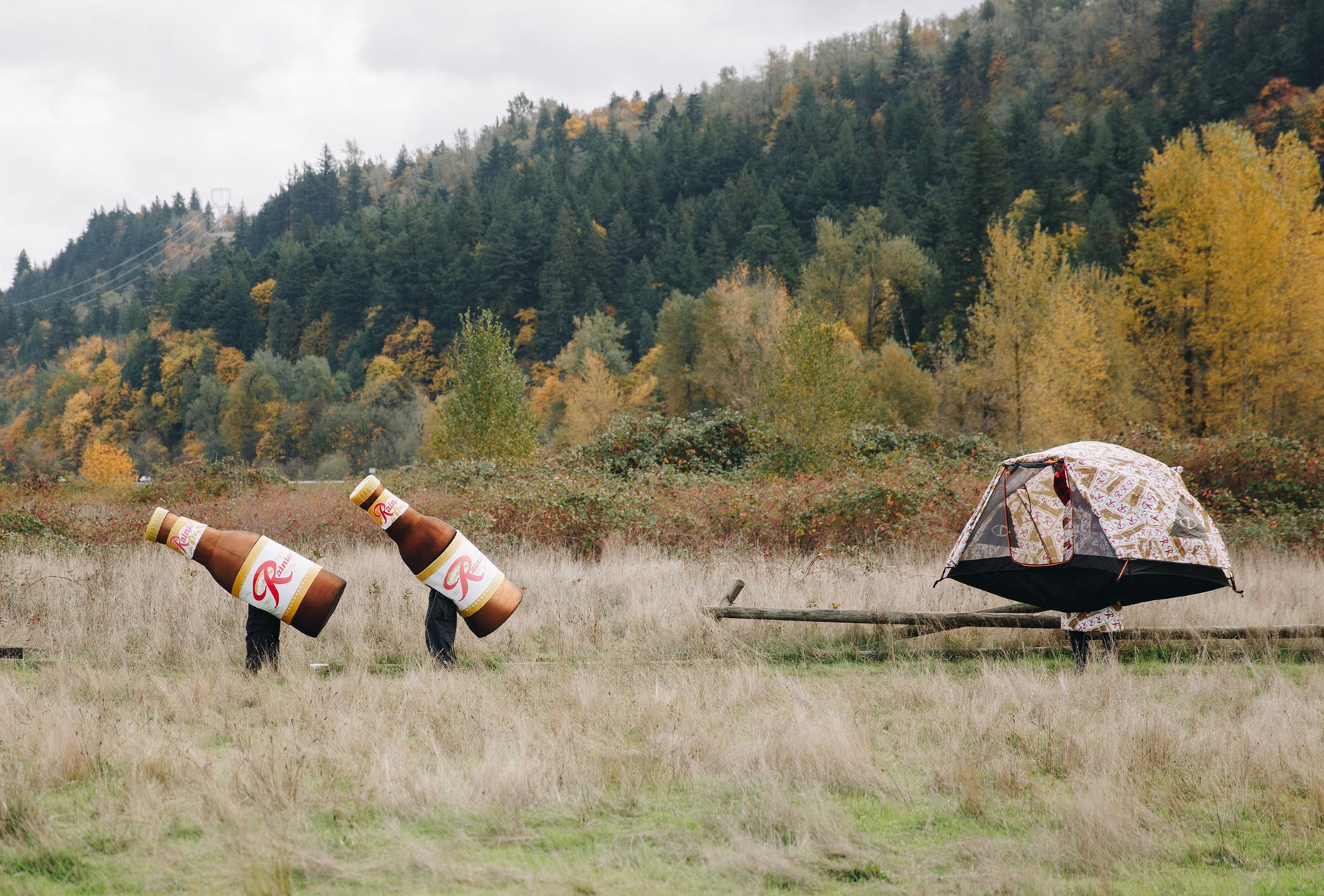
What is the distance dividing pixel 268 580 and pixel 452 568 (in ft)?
4.42

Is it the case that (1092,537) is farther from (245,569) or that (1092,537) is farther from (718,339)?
(718,339)

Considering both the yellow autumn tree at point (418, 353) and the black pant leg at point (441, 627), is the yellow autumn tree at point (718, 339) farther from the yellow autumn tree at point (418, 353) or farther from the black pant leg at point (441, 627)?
the black pant leg at point (441, 627)

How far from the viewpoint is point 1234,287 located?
2519cm

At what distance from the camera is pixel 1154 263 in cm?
2658

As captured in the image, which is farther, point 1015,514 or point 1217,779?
point 1015,514

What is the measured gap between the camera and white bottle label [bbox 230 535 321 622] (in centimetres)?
680

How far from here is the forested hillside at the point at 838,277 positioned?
2619 centimetres

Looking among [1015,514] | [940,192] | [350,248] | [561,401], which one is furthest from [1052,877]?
[350,248]

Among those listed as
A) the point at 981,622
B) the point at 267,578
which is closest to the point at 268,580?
the point at 267,578

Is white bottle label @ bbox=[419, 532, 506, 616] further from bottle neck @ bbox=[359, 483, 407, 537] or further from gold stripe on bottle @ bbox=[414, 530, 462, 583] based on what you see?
bottle neck @ bbox=[359, 483, 407, 537]

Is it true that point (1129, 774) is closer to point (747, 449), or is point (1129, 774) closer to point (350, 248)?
point (747, 449)

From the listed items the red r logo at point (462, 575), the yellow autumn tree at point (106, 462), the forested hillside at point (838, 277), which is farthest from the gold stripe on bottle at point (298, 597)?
the yellow autumn tree at point (106, 462)

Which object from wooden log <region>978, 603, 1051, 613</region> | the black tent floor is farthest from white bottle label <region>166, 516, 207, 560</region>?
wooden log <region>978, 603, 1051, 613</region>

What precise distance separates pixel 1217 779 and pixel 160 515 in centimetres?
711
